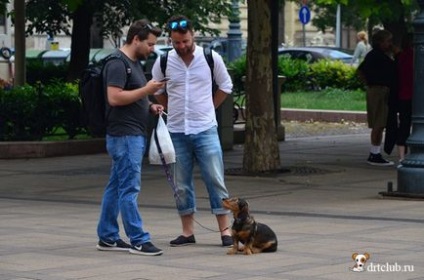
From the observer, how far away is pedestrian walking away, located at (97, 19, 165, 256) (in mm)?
9484

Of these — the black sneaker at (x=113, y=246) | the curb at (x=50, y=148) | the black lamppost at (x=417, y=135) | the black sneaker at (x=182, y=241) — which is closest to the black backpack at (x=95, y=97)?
the black sneaker at (x=113, y=246)

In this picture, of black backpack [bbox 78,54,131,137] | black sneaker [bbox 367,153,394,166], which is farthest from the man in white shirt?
black sneaker [bbox 367,153,394,166]

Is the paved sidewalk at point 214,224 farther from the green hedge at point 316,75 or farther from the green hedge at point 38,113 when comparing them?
the green hedge at point 316,75

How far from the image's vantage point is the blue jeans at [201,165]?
32.8 feet

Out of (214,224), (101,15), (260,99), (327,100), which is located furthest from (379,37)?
(101,15)

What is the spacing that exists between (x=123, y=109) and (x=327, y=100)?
823 inches

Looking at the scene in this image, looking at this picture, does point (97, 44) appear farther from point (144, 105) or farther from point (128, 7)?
point (144, 105)

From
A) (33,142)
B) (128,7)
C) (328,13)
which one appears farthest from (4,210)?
(328,13)

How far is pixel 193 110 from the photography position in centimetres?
996

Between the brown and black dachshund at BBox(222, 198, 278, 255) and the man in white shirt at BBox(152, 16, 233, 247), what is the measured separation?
383mm

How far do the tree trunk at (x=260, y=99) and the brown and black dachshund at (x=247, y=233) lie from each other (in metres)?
6.08

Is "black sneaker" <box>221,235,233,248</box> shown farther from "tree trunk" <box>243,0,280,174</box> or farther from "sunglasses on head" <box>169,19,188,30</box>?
"tree trunk" <box>243,0,280,174</box>

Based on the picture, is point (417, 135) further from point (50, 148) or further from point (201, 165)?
point (50, 148)

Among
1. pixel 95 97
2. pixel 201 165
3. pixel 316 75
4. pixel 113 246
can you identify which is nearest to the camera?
pixel 95 97
